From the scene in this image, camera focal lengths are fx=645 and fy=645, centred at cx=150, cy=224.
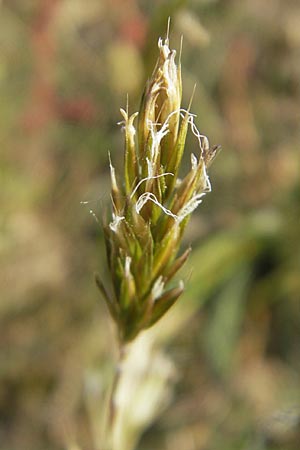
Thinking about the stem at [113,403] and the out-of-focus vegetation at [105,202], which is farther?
the out-of-focus vegetation at [105,202]

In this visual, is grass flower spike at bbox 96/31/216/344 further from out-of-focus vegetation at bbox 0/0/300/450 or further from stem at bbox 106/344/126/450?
out-of-focus vegetation at bbox 0/0/300/450

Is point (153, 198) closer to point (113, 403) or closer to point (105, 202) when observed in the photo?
point (113, 403)

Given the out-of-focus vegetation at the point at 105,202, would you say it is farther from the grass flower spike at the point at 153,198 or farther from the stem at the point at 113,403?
the grass flower spike at the point at 153,198

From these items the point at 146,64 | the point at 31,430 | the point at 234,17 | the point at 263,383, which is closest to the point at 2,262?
the point at 31,430

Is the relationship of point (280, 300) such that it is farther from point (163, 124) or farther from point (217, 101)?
point (163, 124)

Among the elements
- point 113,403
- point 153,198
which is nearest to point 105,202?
point 113,403

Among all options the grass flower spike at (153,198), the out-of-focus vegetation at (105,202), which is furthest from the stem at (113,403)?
the out-of-focus vegetation at (105,202)
